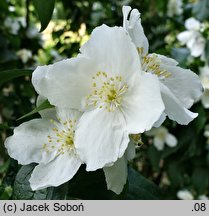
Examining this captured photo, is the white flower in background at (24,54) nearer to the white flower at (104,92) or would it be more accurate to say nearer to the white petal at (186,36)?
the white petal at (186,36)

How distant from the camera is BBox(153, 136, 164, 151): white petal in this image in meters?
1.98

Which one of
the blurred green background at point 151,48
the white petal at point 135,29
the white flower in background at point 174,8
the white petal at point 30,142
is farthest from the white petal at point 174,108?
the white flower in background at point 174,8

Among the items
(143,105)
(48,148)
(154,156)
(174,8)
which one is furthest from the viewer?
(174,8)

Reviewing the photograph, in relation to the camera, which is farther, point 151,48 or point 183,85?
point 151,48

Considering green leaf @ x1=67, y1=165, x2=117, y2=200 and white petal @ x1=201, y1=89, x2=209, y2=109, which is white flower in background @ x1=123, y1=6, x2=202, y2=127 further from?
white petal @ x1=201, y1=89, x2=209, y2=109

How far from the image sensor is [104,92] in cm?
70

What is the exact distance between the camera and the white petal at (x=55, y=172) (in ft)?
2.27

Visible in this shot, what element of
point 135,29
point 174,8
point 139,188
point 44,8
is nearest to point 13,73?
point 44,8

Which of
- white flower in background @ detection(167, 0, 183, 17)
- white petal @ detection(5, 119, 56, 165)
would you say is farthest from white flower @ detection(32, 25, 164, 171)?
white flower in background @ detection(167, 0, 183, 17)

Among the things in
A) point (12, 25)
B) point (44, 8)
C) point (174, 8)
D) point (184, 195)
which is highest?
point (44, 8)

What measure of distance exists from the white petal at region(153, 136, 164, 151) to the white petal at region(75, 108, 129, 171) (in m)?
1.33

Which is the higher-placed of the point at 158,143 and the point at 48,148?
the point at 48,148

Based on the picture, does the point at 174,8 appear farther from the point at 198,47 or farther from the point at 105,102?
the point at 105,102

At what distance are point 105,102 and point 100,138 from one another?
67 mm
